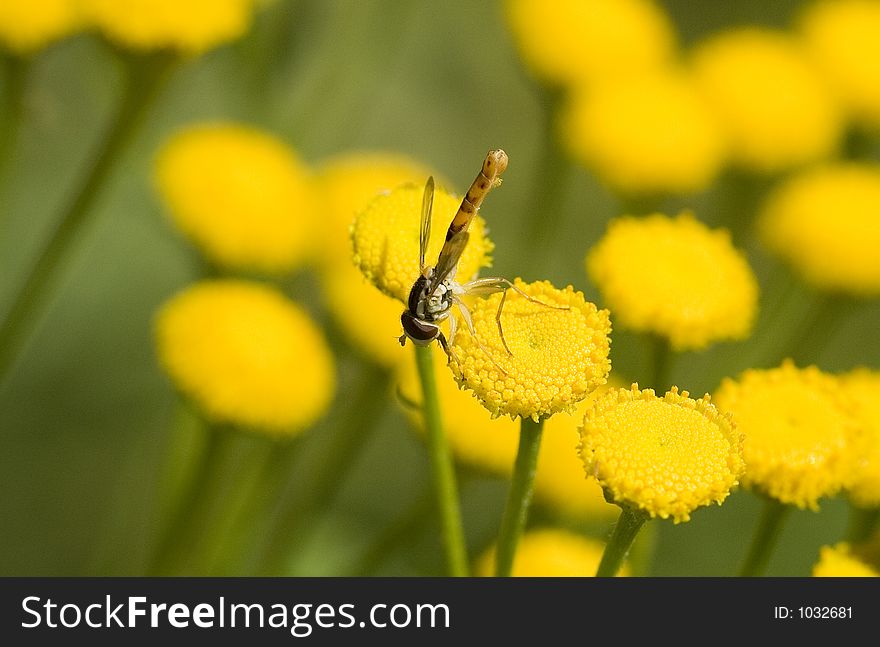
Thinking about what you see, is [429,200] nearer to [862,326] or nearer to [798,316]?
[798,316]

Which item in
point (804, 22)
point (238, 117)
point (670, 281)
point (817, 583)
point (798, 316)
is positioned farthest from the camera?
point (804, 22)

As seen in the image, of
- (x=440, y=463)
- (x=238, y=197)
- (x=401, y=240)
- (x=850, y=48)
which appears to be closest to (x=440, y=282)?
(x=401, y=240)

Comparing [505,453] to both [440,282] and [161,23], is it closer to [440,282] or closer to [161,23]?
[440,282]

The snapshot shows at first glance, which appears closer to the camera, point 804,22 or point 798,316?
point 798,316

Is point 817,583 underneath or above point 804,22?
underneath

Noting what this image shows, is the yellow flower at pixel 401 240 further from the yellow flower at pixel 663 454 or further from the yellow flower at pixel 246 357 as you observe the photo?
the yellow flower at pixel 246 357

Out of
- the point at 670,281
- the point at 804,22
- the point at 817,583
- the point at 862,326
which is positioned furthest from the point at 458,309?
the point at 804,22
